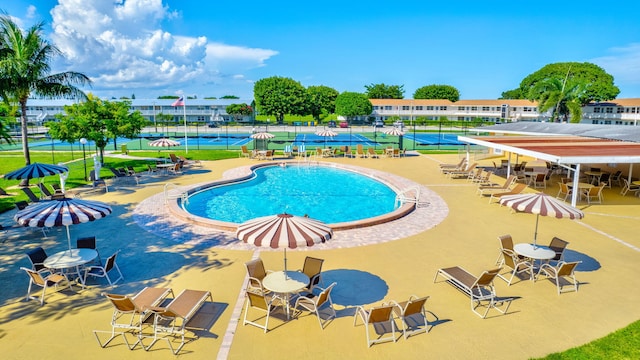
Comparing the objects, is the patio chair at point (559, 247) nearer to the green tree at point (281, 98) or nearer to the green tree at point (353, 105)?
the green tree at point (353, 105)

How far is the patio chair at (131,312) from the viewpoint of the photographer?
630cm

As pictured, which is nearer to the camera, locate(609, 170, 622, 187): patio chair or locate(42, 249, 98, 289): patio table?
locate(42, 249, 98, 289): patio table

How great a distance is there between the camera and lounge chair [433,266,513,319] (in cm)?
745

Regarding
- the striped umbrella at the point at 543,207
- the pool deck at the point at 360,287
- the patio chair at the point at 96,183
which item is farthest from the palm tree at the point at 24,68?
the striped umbrella at the point at 543,207

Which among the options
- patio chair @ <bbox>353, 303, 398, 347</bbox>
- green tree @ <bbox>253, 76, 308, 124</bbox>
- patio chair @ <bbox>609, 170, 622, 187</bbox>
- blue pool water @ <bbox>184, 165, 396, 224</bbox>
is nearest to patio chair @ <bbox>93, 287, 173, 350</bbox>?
patio chair @ <bbox>353, 303, 398, 347</bbox>

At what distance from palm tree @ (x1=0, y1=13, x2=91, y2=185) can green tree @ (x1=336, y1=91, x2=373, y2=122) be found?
65.1 metres

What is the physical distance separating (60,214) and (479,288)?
866cm

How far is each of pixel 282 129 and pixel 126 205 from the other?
49163 mm

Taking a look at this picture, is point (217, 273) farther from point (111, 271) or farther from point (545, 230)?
point (545, 230)

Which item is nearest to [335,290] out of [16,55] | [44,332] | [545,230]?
[44,332]

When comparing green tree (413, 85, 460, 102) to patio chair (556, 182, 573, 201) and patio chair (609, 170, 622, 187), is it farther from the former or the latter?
patio chair (556, 182, 573, 201)

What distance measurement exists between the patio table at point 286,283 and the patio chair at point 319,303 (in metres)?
0.22

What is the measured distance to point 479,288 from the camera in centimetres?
805

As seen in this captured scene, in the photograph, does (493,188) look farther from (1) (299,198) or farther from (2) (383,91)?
(2) (383,91)
